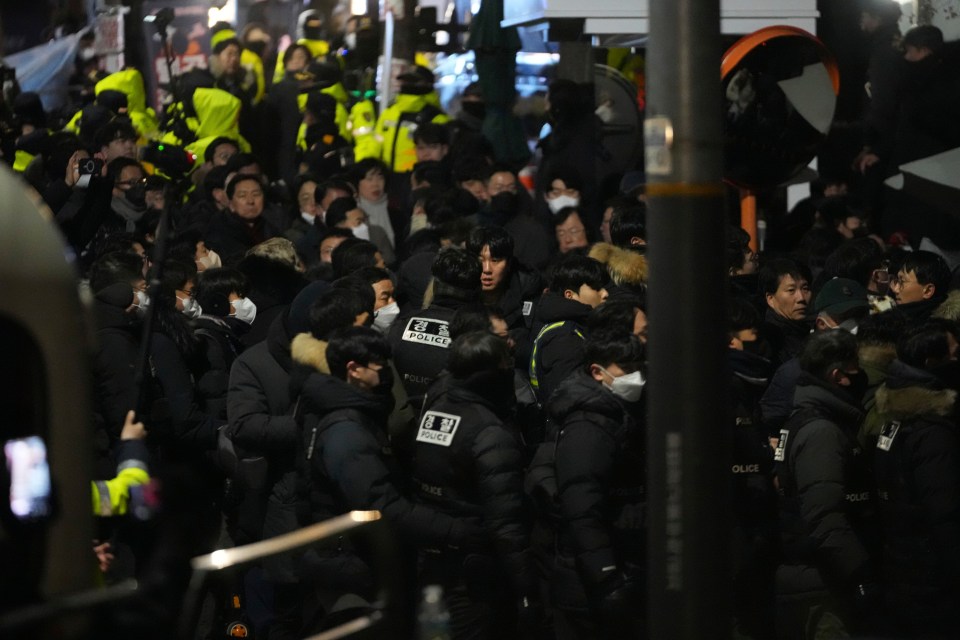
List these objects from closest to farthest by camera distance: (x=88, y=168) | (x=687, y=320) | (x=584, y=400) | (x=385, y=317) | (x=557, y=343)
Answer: (x=687, y=320), (x=584, y=400), (x=557, y=343), (x=385, y=317), (x=88, y=168)

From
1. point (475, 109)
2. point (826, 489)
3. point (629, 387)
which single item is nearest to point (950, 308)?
point (826, 489)

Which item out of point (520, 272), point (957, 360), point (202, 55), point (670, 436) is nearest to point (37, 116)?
point (202, 55)

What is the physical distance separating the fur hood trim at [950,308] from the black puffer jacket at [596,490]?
2.94m

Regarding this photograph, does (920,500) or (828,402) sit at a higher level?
(828,402)

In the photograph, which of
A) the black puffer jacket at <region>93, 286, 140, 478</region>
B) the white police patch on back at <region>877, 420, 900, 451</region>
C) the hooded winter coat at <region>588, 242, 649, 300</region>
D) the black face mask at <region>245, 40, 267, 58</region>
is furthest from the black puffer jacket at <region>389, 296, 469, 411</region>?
the black face mask at <region>245, 40, 267, 58</region>

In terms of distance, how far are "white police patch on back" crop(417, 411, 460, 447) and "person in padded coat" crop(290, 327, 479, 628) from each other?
0.22m

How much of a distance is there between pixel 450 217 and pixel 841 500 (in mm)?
4954

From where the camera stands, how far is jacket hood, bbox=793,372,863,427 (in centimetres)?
764

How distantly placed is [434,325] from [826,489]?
216cm

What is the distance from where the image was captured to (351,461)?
7.03m

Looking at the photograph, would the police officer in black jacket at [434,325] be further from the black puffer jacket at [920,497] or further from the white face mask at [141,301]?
the black puffer jacket at [920,497]

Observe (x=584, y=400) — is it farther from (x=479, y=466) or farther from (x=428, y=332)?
(x=428, y=332)

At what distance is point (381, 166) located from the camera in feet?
46.2

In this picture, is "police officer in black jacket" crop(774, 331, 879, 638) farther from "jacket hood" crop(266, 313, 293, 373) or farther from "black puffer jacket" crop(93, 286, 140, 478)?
"black puffer jacket" crop(93, 286, 140, 478)
